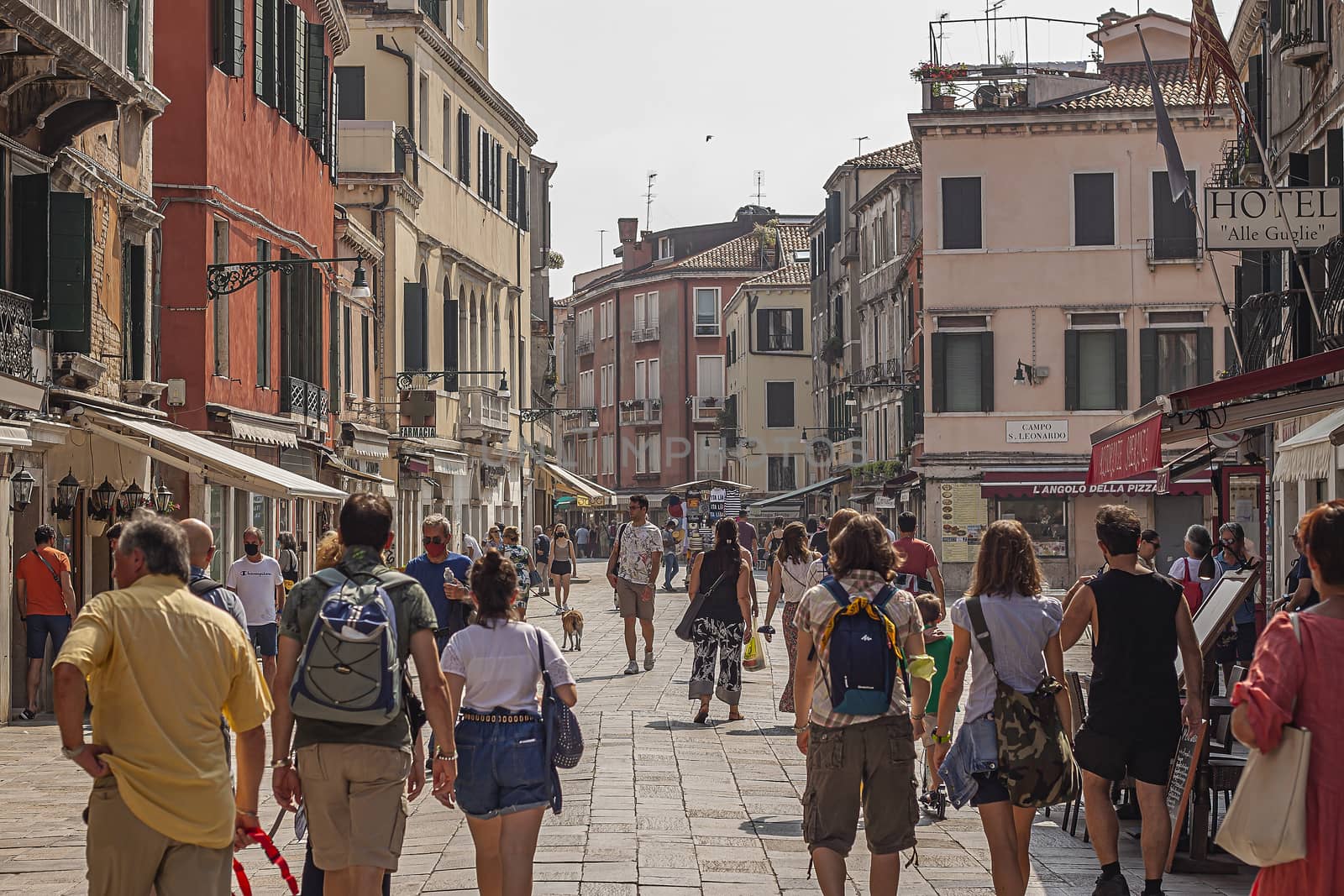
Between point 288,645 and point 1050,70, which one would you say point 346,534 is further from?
point 1050,70

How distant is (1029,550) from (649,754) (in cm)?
533

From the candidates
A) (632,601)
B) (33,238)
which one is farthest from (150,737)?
(632,601)

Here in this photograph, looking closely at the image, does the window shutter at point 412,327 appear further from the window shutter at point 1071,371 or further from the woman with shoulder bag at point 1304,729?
the woman with shoulder bag at point 1304,729

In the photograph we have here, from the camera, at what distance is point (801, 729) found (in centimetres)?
768

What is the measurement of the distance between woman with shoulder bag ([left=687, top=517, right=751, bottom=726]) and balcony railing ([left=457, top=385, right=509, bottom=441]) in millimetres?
28354

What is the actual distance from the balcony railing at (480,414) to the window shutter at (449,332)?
2001 mm

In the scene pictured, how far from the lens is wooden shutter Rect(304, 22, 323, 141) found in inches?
1096

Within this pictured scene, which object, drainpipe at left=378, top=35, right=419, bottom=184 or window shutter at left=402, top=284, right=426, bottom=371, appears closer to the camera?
window shutter at left=402, top=284, right=426, bottom=371

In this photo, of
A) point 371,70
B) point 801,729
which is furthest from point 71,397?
point 371,70

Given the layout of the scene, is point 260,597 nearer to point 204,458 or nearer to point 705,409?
point 204,458

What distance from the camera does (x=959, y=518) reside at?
4203 cm

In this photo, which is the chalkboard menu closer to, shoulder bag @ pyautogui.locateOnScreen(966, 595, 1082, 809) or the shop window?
shoulder bag @ pyautogui.locateOnScreen(966, 595, 1082, 809)

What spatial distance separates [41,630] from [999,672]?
1055 cm

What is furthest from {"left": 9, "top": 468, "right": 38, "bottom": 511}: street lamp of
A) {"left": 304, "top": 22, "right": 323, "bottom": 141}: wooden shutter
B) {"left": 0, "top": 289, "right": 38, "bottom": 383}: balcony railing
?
{"left": 304, "top": 22, "right": 323, "bottom": 141}: wooden shutter
